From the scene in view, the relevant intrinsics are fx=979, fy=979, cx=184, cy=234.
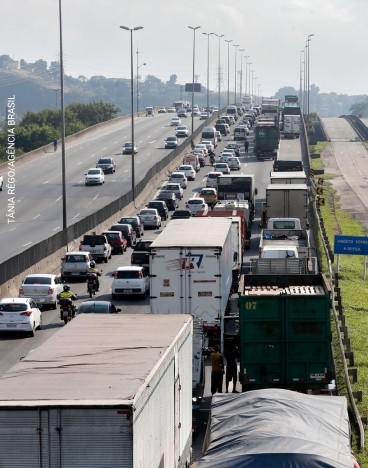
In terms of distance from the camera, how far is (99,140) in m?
116

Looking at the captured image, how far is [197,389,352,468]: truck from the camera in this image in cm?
1249

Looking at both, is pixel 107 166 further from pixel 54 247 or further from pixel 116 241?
pixel 54 247

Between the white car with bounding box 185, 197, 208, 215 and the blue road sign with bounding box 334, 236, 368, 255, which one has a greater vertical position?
the blue road sign with bounding box 334, 236, 368, 255

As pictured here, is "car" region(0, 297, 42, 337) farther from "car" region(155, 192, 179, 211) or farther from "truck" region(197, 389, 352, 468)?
"car" region(155, 192, 179, 211)

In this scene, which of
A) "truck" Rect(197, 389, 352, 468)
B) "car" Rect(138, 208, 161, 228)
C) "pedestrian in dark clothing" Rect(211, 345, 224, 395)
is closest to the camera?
"truck" Rect(197, 389, 352, 468)

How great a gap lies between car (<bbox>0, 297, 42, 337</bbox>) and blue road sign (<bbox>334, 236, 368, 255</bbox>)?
40.8ft

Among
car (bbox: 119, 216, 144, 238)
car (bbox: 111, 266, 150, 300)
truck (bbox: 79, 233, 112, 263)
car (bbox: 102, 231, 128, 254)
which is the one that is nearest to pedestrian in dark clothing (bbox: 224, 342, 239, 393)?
car (bbox: 111, 266, 150, 300)

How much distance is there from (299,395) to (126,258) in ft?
107

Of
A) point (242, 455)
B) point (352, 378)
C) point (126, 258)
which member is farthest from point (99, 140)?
point (242, 455)

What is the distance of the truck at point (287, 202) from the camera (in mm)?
51344

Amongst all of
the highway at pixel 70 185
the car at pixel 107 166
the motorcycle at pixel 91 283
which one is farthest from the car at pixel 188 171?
the motorcycle at pixel 91 283

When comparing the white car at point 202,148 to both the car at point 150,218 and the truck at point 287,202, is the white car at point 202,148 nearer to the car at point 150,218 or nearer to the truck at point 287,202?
the car at point 150,218

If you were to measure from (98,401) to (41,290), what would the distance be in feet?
79.4

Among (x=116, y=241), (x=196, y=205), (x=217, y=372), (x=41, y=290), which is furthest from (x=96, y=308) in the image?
(x=196, y=205)
